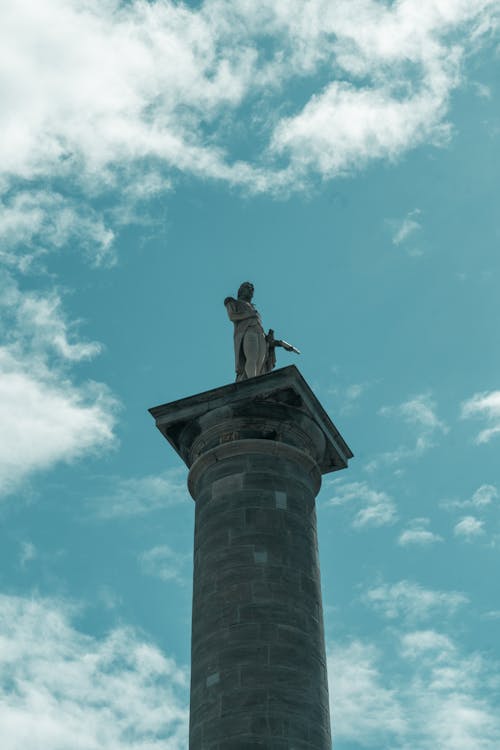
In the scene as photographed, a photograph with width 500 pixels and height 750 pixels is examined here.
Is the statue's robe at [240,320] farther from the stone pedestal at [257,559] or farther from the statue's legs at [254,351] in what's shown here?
the stone pedestal at [257,559]

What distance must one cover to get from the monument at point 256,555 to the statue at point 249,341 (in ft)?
0.20

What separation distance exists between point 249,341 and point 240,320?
868 mm

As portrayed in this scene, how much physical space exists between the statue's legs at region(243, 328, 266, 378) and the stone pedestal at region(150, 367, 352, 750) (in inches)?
72.7

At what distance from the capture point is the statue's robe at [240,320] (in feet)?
79.8

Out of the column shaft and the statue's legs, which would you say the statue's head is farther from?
the column shaft

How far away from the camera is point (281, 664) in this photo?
18.1 meters

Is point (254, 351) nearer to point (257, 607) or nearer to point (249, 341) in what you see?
point (249, 341)

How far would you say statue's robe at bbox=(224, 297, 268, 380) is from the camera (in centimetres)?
2433

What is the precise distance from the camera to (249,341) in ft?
79.4

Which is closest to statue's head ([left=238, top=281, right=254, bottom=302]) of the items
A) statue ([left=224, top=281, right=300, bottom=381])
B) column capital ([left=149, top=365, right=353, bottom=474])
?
statue ([left=224, top=281, right=300, bottom=381])

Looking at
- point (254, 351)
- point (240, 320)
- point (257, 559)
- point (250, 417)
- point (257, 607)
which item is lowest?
point (257, 607)

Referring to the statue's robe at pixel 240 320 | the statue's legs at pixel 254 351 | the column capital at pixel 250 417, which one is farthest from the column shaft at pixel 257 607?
the statue's robe at pixel 240 320

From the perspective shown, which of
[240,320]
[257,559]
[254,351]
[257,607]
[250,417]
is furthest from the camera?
[240,320]

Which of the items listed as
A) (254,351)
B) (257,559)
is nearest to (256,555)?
(257,559)
